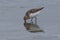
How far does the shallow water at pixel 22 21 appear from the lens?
8758 mm

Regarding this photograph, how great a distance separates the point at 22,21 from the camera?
33.6ft

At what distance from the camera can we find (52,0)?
1325 cm

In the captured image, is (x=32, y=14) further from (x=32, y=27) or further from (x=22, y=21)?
(x=32, y=27)

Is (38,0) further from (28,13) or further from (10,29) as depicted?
(10,29)

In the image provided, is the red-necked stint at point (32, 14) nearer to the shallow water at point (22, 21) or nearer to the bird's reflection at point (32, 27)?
the shallow water at point (22, 21)

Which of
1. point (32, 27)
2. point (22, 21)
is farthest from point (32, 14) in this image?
point (32, 27)

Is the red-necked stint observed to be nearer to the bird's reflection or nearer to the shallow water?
the shallow water

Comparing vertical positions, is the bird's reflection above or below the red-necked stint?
below

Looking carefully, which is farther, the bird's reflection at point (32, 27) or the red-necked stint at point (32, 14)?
the red-necked stint at point (32, 14)

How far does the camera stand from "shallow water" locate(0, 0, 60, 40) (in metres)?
8.76

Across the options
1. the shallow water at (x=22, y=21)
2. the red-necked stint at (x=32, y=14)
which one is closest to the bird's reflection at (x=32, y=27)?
the shallow water at (x=22, y=21)

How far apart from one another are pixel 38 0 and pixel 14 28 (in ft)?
13.2

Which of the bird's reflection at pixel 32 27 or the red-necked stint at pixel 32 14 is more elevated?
the red-necked stint at pixel 32 14

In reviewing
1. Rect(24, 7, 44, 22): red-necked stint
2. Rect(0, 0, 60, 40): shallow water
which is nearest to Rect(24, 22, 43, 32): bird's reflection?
Rect(0, 0, 60, 40): shallow water
